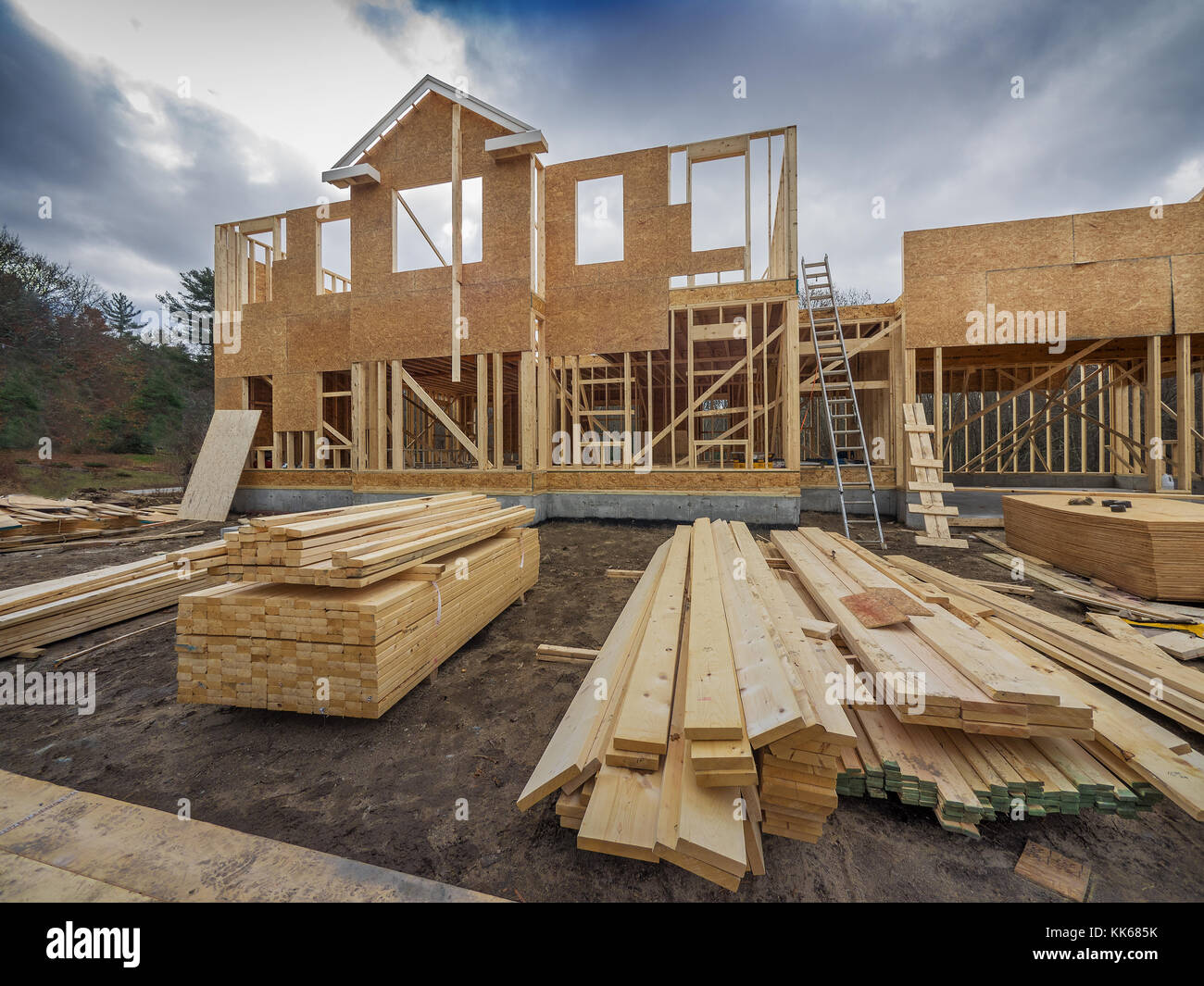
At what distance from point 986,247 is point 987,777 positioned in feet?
38.6

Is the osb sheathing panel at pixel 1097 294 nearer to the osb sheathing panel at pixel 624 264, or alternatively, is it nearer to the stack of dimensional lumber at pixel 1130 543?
the stack of dimensional lumber at pixel 1130 543

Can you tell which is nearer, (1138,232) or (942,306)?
(1138,232)

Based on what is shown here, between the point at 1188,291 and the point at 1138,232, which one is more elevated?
the point at 1138,232

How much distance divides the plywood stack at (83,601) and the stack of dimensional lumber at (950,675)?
4620mm

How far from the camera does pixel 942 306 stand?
32.2 ft

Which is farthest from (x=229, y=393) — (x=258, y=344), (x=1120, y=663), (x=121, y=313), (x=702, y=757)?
(x=121, y=313)

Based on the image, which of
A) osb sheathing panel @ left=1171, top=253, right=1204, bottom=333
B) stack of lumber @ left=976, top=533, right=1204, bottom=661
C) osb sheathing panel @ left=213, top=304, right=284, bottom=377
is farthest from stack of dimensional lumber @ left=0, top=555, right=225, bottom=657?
osb sheathing panel @ left=1171, top=253, right=1204, bottom=333

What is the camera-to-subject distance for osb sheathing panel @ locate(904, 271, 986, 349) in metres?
9.69

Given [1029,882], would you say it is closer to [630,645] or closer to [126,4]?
[630,645]

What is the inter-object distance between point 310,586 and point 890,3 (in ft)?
51.1

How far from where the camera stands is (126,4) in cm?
777

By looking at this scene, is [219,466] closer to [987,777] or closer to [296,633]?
[296,633]

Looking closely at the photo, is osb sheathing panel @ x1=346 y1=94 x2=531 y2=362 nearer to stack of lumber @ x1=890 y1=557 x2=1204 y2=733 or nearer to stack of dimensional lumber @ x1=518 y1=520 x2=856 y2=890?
stack of dimensional lumber @ x1=518 y1=520 x2=856 y2=890

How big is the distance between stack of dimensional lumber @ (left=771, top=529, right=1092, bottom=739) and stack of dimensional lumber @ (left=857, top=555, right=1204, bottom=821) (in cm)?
15
